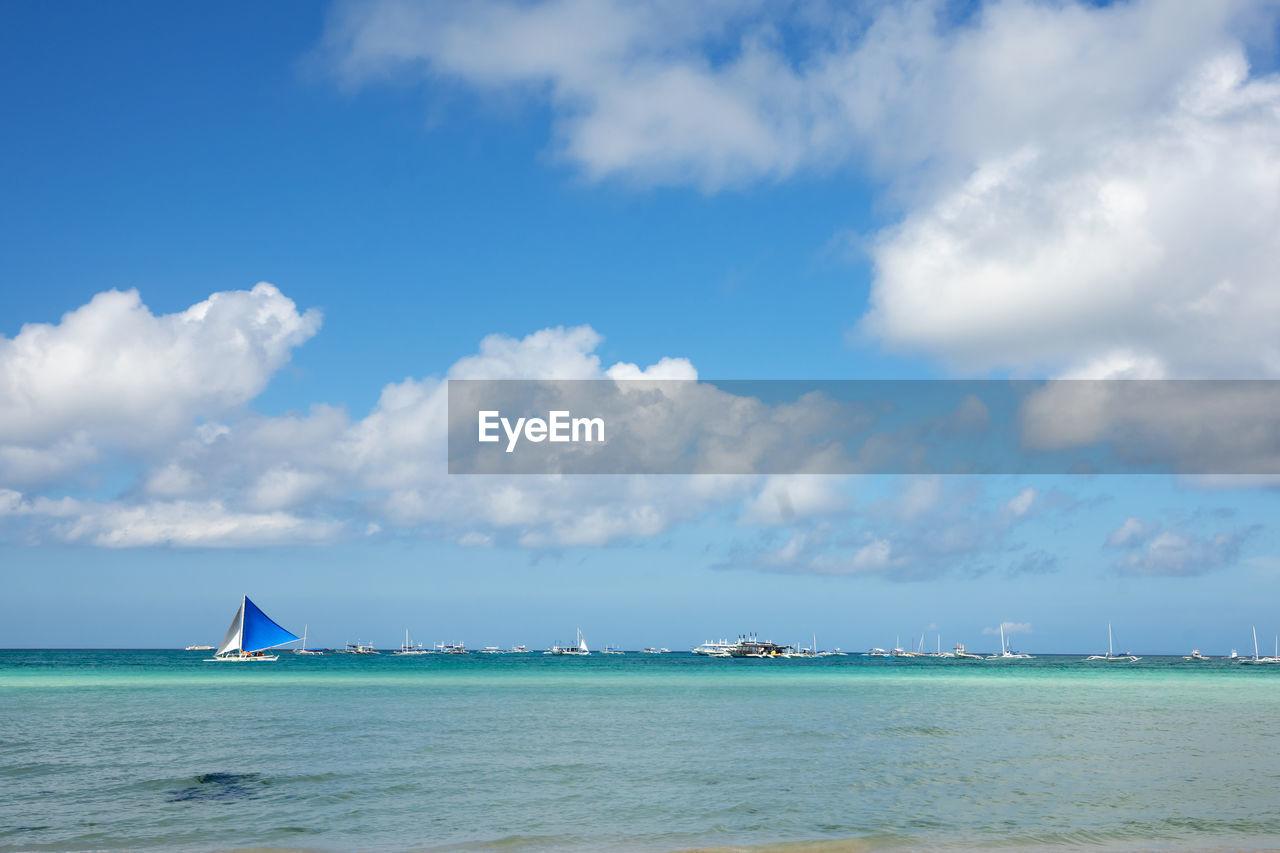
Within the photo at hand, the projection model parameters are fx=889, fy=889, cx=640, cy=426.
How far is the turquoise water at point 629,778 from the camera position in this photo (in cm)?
2044

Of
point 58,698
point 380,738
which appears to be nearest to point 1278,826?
point 380,738

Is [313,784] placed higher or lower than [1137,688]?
higher

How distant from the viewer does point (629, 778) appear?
2742 cm

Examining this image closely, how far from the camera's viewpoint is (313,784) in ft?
87.1

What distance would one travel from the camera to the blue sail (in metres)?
112

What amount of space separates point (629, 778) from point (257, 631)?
327 feet

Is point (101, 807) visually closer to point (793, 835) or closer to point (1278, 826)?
point (793, 835)

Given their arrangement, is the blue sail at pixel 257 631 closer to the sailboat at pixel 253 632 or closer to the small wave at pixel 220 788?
the sailboat at pixel 253 632

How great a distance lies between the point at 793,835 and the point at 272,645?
108 m

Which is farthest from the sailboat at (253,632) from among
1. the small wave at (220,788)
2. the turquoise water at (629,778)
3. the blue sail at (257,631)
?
the small wave at (220,788)

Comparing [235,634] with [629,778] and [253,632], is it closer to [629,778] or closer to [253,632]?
[253,632]

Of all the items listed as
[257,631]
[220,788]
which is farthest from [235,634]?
[220,788]

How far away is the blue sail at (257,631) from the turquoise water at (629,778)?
198 ft

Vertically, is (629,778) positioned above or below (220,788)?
below
